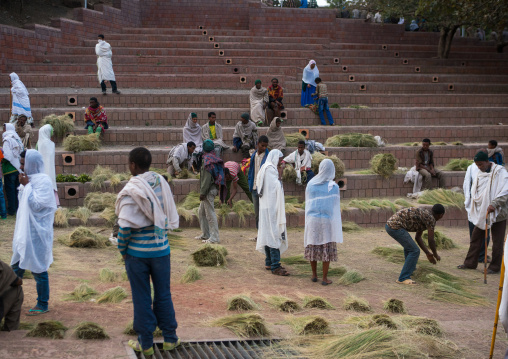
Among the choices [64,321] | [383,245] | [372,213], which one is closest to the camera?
[64,321]

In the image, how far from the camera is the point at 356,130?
16.5 meters

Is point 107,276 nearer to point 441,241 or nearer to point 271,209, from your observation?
point 271,209

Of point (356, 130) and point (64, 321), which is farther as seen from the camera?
point (356, 130)

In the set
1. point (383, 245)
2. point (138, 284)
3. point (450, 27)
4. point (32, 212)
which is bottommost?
point (383, 245)

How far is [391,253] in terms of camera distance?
394 inches

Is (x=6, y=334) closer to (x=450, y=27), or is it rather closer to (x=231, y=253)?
(x=231, y=253)

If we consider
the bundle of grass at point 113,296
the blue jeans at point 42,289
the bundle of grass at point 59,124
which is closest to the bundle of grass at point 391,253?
the bundle of grass at point 113,296

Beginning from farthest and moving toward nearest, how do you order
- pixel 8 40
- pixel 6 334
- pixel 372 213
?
pixel 8 40, pixel 372 213, pixel 6 334

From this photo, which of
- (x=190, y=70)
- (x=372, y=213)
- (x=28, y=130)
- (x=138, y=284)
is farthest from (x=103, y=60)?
(x=138, y=284)

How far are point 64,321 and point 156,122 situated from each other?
10.9 m

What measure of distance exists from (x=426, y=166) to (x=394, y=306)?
7.57 meters

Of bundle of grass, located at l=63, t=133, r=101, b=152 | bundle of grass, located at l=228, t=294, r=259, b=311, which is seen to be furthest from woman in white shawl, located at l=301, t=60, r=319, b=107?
bundle of grass, located at l=228, t=294, r=259, b=311

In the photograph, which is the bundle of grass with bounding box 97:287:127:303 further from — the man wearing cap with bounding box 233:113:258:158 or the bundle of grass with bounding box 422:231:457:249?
the man wearing cap with bounding box 233:113:258:158

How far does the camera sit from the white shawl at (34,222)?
607 centimetres
